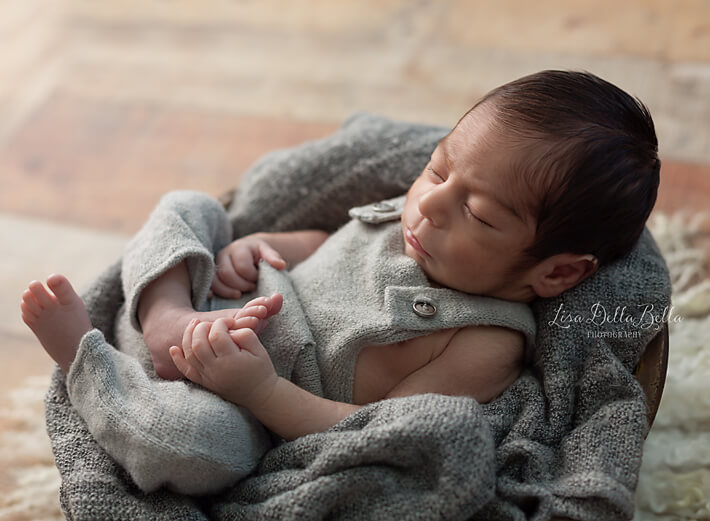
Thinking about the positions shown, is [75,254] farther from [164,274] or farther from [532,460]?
[532,460]

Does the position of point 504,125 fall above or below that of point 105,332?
above

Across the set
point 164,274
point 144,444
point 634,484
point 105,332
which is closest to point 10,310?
point 105,332

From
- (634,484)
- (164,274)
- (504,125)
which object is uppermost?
(504,125)

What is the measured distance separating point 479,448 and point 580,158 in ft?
1.16

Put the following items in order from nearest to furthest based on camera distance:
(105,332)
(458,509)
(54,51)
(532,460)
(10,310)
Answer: (458,509) → (532,460) → (105,332) → (10,310) → (54,51)

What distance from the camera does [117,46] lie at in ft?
6.89

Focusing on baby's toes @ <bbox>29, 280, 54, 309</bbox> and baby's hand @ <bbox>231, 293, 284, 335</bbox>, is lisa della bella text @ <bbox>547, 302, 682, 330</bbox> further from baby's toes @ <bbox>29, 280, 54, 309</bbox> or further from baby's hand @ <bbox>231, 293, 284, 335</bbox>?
baby's toes @ <bbox>29, 280, 54, 309</bbox>

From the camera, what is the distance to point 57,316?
3.26 ft

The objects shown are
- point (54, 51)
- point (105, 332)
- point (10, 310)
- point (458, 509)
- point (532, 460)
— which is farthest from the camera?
point (54, 51)

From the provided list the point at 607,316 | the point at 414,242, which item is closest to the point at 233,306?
the point at 414,242

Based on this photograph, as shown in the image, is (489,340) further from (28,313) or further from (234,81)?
(234,81)

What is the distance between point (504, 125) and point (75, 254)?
1020 millimetres

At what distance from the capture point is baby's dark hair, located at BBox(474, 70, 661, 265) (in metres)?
0.90

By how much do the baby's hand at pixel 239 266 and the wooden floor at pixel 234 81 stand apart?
1.71ft
